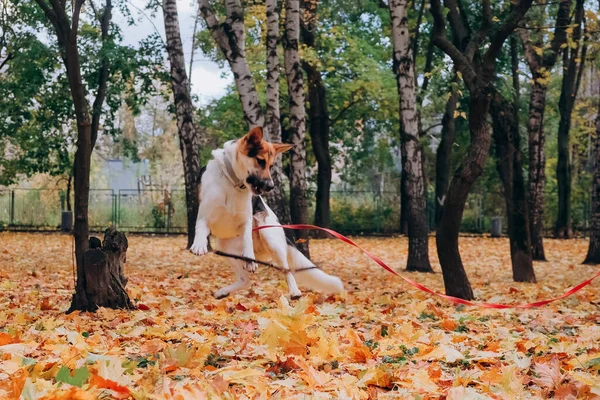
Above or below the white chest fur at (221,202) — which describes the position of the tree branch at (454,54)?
above

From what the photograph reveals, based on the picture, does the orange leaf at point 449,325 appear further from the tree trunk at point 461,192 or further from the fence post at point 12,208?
the fence post at point 12,208

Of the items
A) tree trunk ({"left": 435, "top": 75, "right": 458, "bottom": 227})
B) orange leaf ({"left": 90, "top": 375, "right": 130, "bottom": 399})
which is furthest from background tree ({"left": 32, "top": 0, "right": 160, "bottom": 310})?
tree trunk ({"left": 435, "top": 75, "right": 458, "bottom": 227})

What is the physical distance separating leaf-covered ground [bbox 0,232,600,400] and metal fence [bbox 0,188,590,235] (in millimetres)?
23274

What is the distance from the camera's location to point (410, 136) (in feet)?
49.0

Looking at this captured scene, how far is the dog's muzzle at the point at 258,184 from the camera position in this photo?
6.54 m

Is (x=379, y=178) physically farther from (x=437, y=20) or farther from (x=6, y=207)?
(x=437, y=20)

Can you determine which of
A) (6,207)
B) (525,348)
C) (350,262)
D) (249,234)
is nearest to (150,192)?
(6,207)

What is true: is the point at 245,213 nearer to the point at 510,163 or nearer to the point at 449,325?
the point at 449,325

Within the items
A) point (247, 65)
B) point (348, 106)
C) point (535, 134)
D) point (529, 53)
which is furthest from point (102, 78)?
point (535, 134)

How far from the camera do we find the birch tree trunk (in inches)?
540

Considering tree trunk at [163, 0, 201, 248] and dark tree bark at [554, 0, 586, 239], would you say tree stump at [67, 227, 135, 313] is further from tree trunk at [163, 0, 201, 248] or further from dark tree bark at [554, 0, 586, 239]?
dark tree bark at [554, 0, 586, 239]

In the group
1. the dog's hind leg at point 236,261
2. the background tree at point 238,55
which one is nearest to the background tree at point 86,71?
the dog's hind leg at point 236,261

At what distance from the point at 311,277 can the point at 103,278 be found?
2.08m

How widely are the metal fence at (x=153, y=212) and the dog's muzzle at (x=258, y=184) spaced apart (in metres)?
27.1
